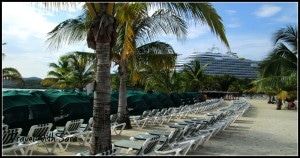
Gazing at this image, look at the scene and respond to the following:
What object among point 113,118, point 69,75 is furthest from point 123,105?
point 69,75

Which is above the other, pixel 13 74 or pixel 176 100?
pixel 13 74

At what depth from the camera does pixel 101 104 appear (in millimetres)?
6855

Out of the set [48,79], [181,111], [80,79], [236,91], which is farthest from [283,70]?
[236,91]

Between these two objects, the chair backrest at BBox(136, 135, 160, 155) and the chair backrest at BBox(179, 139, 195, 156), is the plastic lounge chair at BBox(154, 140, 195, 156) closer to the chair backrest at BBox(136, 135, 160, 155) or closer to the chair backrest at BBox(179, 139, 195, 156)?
the chair backrest at BBox(179, 139, 195, 156)

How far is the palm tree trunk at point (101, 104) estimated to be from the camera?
6844 millimetres

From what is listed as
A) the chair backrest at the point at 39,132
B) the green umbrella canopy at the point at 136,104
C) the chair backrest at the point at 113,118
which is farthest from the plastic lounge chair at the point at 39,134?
the green umbrella canopy at the point at 136,104

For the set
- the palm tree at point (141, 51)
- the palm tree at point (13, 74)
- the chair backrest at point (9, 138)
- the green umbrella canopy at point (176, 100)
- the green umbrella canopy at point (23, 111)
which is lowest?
the green umbrella canopy at point (176, 100)

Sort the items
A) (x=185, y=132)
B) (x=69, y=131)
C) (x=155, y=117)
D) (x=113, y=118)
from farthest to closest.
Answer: (x=155, y=117) → (x=113, y=118) → (x=69, y=131) → (x=185, y=132)

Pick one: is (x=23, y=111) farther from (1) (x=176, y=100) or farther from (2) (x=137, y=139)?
(1) (x=176, y=100)

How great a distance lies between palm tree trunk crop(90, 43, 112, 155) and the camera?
22.5 ft

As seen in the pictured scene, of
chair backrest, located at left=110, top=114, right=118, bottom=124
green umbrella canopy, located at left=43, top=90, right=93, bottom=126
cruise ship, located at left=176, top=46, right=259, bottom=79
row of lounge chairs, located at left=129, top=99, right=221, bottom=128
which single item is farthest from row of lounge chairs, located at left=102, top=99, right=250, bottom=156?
cruise ship, located at left=176, top=46, right=259, bottom=79

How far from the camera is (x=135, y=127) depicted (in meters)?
15.7

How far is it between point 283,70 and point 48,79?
2555 centimetres

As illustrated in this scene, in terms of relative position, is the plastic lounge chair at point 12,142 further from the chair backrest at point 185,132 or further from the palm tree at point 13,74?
the palm tree at point 13,74
